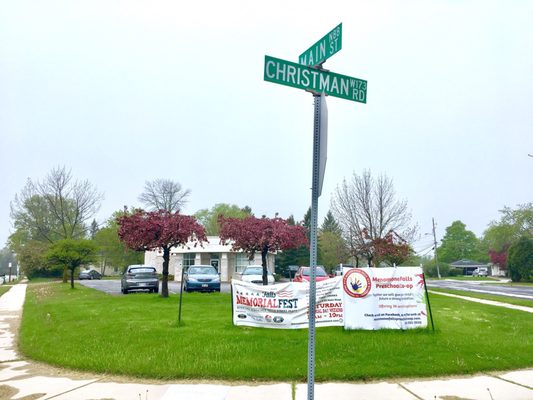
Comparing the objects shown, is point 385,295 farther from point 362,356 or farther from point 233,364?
point 233,364

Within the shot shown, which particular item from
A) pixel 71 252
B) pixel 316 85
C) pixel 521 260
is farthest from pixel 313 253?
pixel 521 260

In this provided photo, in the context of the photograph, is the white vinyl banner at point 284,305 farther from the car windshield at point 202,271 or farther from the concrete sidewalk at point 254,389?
the car windshield at point 202,271

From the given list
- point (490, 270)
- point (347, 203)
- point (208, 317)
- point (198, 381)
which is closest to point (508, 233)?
point (490, 270)

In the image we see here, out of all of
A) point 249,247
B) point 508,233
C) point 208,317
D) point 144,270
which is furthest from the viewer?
point 508,233

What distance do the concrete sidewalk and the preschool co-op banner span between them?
130 inches

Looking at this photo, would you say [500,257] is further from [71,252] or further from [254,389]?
[254,389]

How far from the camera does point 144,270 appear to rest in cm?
2584

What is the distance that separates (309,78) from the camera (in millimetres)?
4598

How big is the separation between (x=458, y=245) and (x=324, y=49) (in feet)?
407

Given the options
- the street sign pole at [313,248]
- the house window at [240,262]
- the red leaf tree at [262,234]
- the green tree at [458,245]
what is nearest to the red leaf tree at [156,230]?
the red leaf tree at [262,234]

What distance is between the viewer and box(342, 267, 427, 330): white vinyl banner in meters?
10.8

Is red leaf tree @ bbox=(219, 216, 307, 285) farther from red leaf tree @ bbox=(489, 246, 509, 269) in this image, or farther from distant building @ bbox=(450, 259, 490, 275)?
distant building @ bbox=(450, 259, 490, 275)

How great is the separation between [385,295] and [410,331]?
2.94ft

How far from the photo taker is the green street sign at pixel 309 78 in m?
4.48
